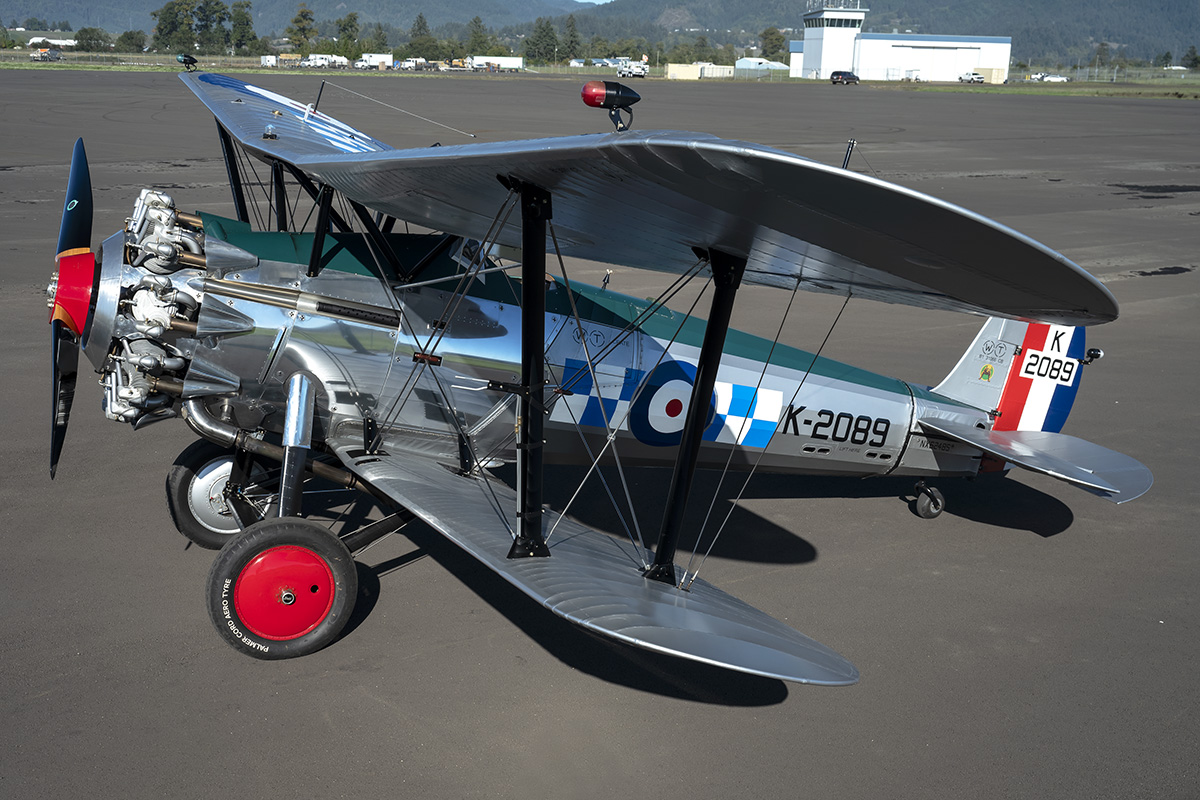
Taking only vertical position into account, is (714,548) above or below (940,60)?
below

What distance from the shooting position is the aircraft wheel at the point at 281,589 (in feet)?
14.3

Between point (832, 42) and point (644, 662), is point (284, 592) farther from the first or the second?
point (832, 42)

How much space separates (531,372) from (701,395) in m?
0.88

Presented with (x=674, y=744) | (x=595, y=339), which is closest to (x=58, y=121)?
(x=595, y=339)

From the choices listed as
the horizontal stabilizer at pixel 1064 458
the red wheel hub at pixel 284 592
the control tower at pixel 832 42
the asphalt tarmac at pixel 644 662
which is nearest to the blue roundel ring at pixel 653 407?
the asphalt tarmac at pixel 644 662

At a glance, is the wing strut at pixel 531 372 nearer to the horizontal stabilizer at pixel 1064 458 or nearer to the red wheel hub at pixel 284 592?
the red wheel hub at pixel 284 592

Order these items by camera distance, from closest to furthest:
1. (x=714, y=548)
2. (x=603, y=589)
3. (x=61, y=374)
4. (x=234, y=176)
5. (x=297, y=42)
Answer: (x=603, y=589) < (x=61, y=374) < (x=714, y=548) < (x=234, y=176) < (x=297, y=42)

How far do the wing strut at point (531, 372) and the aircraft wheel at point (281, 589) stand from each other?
3.07 ft


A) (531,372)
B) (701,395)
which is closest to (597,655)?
(701,395)

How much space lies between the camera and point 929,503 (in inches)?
262

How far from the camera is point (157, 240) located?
470cm

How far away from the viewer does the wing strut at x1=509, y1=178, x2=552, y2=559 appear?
3.87 metres

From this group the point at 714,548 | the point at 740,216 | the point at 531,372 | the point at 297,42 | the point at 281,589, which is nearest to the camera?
the point at 740,216

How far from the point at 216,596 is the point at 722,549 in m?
3.16
